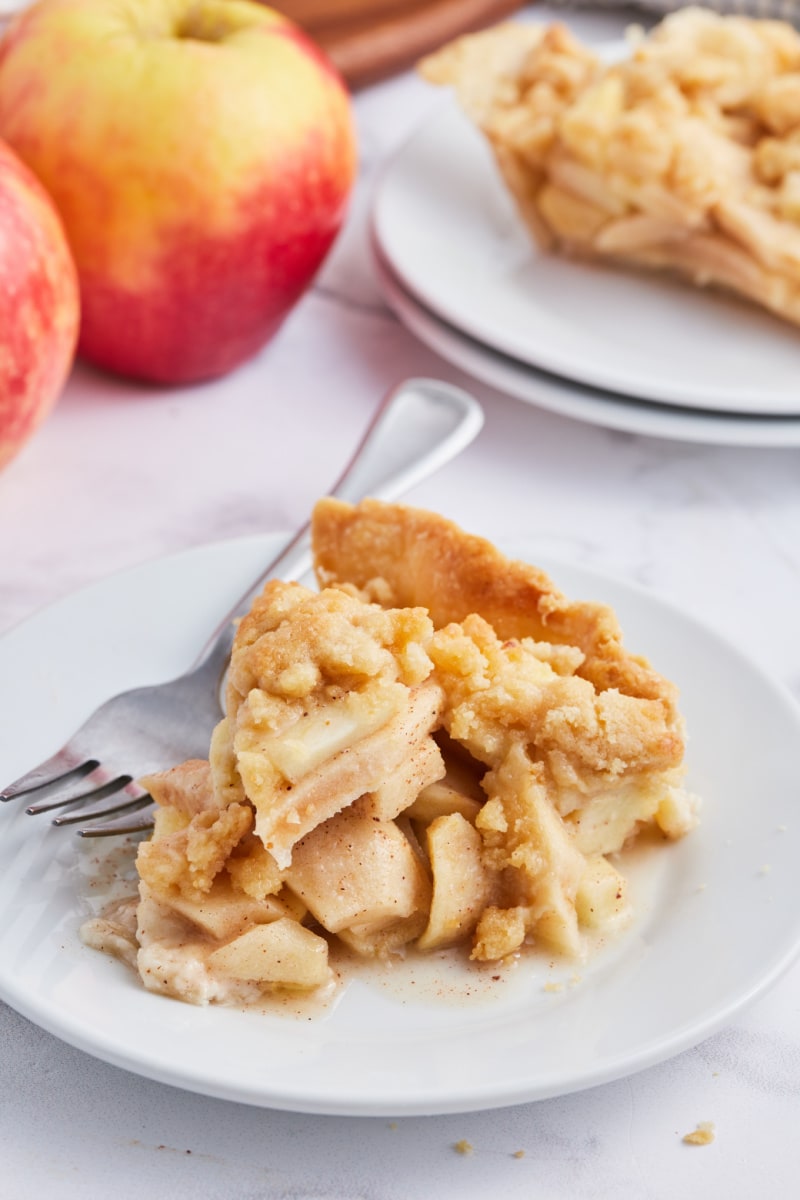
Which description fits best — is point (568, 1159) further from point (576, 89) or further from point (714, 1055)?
point (576, 89)

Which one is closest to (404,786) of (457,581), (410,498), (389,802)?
(389,802)

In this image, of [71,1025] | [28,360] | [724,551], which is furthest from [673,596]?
[71,1025]

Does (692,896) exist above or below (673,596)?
above

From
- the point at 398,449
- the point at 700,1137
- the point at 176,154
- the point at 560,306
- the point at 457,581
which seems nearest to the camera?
the point at 700,1137

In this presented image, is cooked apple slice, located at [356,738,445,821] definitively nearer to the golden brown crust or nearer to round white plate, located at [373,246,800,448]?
the golden brown crust

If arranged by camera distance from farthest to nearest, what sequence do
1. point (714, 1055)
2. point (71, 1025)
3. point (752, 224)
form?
point (752, 224)
point (714, 1055)
point (71, 1025)

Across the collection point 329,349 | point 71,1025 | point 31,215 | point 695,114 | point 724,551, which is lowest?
point 724,551

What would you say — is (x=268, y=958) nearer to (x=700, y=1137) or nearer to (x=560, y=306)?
→ (x=700, y=1137)
